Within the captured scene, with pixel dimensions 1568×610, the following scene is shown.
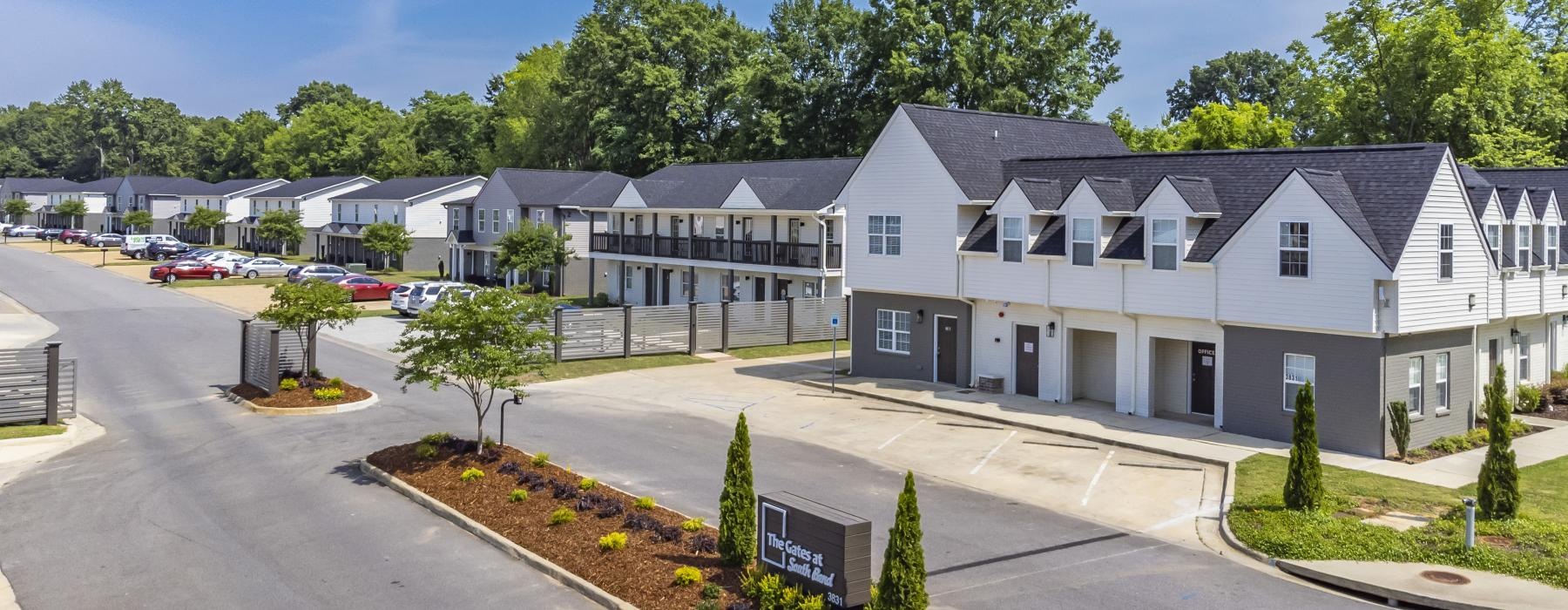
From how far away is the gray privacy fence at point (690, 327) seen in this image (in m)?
37.3

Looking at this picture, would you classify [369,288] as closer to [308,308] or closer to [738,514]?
[308,308]

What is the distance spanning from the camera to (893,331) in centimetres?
3409

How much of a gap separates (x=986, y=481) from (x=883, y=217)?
44.4 ft

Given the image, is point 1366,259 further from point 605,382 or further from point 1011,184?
point 605,382

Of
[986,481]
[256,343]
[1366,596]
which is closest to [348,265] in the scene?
[256,343]

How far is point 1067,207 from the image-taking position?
2817cm

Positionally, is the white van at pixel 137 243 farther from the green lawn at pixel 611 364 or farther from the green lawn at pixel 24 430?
the green lawn at pixel 24 430

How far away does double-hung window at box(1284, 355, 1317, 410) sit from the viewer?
78.8 ft

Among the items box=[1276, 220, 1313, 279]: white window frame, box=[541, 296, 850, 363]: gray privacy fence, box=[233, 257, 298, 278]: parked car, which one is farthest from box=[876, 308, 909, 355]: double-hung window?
box=[233, 257, 298, 278]: parked car

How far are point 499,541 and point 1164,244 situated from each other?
55.6ft

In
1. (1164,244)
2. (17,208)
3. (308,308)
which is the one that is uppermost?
(17,208)

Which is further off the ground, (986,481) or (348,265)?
(348,265)

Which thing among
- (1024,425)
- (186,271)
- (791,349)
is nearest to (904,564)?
(1024,425)

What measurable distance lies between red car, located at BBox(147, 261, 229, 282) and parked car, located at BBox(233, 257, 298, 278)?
0.83m
